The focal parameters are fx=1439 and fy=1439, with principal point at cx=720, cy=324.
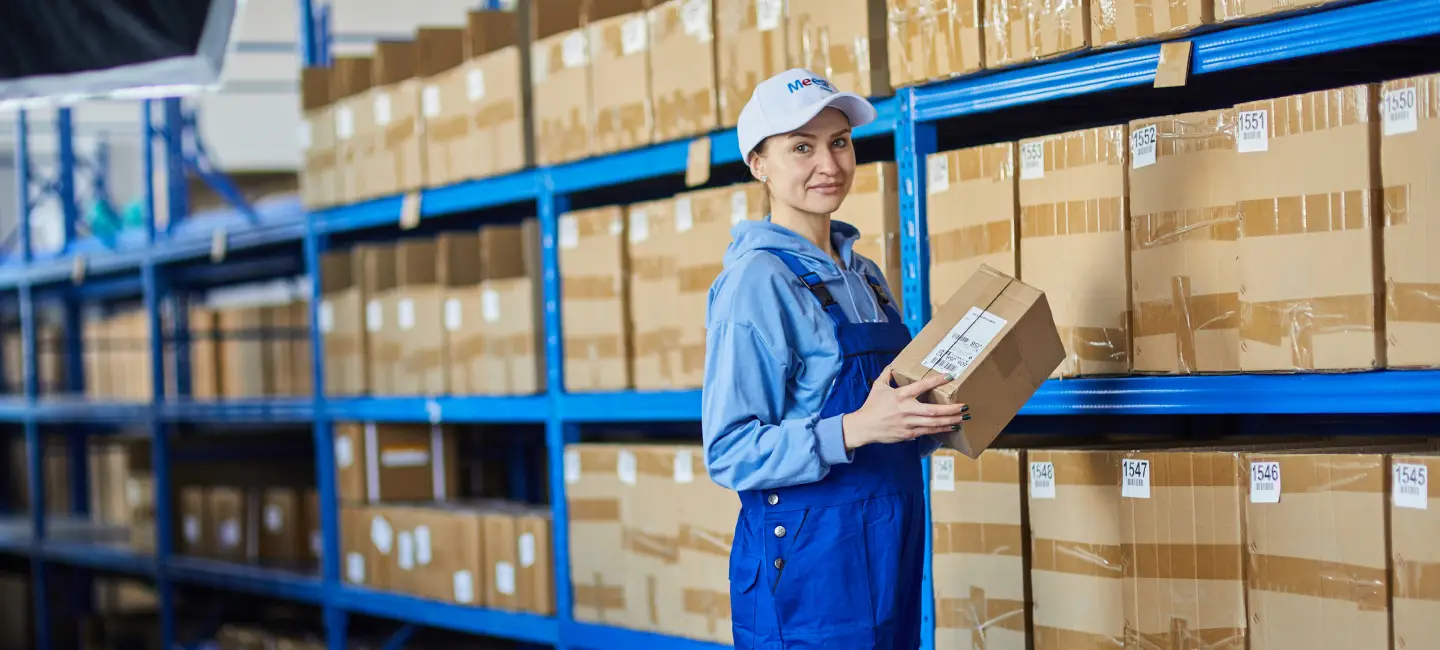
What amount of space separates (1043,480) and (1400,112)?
982 mm

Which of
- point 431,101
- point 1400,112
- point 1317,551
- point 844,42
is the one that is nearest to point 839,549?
point 1317,551

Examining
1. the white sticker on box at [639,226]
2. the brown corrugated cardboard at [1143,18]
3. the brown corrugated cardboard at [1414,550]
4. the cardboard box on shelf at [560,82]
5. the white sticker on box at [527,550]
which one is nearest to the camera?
the brown corrugated cardboard at [1414,550]

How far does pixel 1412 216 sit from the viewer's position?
7.86ft

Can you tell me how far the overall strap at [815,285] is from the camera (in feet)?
7.91

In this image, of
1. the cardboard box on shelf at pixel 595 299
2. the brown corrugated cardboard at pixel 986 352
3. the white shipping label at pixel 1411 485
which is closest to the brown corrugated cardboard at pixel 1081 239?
the brown corrugated cardboard at pixel 986 352

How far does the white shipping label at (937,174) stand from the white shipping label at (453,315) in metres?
1.92

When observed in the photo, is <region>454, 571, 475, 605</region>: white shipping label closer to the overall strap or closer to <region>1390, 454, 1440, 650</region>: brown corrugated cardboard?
the overall strap

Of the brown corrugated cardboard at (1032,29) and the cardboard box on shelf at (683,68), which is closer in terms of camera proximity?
the brown corrugated cardboard at (1032,29)

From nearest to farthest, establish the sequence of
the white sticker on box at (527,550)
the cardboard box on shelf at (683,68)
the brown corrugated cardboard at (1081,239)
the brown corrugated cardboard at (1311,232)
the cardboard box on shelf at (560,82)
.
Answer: the brown corrugated cardboard at (1311,232)
the brown corrugated cardboard at (1081,239)
the cardboard box on shelf at (683,68)
the cardboard box on shelf at (560,82)
the white sticker on box at (527,550)

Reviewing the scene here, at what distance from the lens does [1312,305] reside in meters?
2.54

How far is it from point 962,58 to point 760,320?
998 millimetres

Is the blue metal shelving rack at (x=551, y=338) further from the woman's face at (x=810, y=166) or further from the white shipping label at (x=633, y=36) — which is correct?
the woman's face at (x=810, y=166)

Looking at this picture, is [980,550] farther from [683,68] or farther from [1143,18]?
[683,68]

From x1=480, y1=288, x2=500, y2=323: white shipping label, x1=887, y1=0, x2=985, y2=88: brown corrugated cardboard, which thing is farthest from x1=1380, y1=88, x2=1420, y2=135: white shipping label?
x1=480, y1=288, x2=500, y2=323: white shipping label
